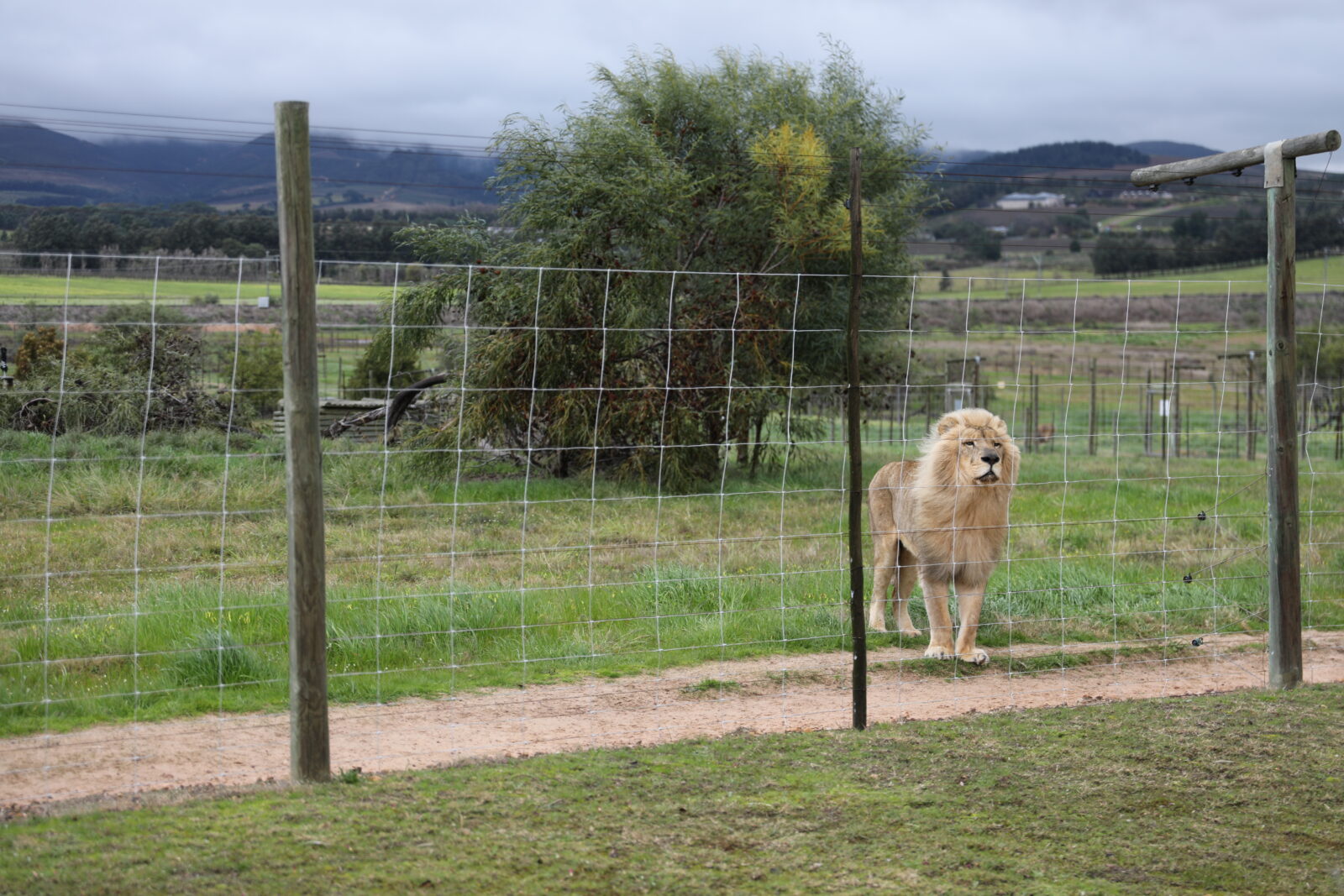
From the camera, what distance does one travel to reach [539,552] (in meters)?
10.9

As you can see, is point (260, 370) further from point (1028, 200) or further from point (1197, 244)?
point (1028, 200)

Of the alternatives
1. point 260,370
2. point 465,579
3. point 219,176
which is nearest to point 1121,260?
point 219,176

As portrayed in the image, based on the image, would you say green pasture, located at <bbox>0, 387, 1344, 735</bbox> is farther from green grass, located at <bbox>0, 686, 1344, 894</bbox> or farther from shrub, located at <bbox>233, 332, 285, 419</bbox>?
shrub, located at <bbox>233, 332, 285, 419</bbox>

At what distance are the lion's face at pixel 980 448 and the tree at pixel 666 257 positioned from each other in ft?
25.1

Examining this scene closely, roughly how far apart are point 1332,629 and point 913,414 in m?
31.2

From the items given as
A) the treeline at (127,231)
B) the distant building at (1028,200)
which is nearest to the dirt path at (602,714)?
the treeline at (127,231)

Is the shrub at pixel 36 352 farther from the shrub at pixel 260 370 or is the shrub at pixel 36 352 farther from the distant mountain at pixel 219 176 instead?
the distant mountain at pixel 219 176

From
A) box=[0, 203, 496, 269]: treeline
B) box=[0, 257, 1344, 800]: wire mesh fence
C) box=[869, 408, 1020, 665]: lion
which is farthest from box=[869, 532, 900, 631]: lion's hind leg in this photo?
box=[0, 203, 496, 269]: treeline

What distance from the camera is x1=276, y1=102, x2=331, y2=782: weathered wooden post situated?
4508 millimetres

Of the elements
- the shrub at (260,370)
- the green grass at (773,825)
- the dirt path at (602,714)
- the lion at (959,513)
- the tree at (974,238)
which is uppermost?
the tree at (974,238)

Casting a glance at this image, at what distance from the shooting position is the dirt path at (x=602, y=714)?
529 centimetres

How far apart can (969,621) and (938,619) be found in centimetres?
22

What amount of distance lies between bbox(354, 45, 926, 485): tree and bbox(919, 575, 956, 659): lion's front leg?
755 centimetres

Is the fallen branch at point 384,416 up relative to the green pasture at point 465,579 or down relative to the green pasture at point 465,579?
up
